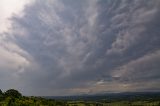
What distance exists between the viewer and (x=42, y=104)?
194 metres

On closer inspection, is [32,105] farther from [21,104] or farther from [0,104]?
Answer: [0,104]

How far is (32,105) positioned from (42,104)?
15133 mm

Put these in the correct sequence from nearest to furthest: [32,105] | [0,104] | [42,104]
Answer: [0,104], [32,105], [42,104]

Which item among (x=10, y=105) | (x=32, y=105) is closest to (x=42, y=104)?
(x=32, y=105)

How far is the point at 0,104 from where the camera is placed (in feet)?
552

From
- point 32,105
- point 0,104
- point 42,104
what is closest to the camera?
point 0,104

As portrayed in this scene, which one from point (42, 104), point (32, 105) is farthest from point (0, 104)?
point (42, 104)

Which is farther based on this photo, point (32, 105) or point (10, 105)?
point (32, 105)

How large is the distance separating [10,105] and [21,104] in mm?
7680

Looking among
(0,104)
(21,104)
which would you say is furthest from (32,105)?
(0,104)

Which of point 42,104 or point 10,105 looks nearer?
point 10,105

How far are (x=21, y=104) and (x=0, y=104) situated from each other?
1300 cm

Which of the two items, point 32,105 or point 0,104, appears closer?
point 0,104

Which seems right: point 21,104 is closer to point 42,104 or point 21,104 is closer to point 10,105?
point 10,105
